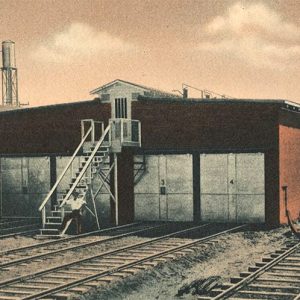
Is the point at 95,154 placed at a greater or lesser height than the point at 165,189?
greater

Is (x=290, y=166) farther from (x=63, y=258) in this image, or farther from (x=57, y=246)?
(x=63, y=258)

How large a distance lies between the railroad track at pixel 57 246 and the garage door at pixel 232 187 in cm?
297

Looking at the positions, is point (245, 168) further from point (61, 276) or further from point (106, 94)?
point (61, 276)

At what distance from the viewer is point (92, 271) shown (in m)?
14.3

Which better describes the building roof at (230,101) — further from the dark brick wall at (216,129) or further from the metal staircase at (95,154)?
the metal staircase at (95,154)

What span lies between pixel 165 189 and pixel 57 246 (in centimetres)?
778

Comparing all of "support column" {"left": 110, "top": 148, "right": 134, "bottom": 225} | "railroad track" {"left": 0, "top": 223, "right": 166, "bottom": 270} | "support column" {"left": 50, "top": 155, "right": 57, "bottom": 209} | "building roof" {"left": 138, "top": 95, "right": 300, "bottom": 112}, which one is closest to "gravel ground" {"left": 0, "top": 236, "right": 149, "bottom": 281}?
"railroad track" {"left": 0, "top": 223, "right": 166, "bottom": 270}

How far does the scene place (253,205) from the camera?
23.4 meters

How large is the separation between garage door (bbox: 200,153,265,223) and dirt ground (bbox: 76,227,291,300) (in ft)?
8.59

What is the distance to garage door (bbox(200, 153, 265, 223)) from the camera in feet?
76.5

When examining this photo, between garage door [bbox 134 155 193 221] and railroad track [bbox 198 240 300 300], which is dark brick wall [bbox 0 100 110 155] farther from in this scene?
railroad track [bbox 198 240 300 300]

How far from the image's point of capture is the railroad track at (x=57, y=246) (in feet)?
52.6

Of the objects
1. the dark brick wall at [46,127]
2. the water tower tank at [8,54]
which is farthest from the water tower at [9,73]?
the dark brick wall at [46,127]

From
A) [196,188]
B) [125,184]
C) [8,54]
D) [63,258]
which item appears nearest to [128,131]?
[125,184]
